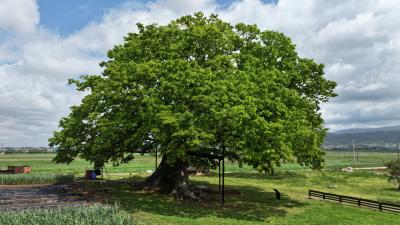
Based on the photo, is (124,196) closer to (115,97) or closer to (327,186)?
(115,97)

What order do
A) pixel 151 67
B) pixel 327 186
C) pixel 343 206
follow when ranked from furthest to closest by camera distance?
pixel 327 186, pixel 343 206, pixel 151 67

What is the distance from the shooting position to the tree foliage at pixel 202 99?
97.9 ft

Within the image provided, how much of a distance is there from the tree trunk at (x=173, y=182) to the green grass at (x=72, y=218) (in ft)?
51.9

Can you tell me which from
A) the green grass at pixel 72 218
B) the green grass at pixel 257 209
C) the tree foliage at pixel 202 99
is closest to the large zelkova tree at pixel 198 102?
the tree foliage at pixel 202 99

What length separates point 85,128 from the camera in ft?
126

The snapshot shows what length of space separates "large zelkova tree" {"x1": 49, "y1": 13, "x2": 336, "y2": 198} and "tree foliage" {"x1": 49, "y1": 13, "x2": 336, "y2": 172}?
9 cm

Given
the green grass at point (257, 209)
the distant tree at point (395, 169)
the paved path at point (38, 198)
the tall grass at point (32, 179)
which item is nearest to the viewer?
the green grass at point (257, 209)

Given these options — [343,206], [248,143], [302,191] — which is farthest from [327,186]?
[248,143]

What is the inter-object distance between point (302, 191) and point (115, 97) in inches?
1008

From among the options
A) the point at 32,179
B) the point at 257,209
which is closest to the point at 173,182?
the point at 257,209

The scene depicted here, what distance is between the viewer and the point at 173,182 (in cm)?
4022

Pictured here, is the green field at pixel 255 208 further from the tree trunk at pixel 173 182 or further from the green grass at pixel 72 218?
the green grass at pixel 72 218

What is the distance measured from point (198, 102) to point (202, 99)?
0.93 m

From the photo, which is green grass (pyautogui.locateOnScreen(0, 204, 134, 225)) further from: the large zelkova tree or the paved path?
the large zelkova tree
